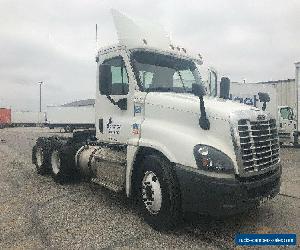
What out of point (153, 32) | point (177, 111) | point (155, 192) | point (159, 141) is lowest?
point (155, 192)

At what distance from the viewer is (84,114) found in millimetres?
41594

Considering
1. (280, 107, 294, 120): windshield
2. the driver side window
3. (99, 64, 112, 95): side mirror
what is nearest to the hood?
the driver side window

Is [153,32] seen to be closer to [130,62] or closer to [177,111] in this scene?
[130,62]

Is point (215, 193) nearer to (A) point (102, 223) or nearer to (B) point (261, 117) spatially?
(B) point (261, 117)

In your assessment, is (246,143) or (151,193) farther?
(151,193)

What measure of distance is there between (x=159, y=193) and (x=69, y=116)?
38713mm

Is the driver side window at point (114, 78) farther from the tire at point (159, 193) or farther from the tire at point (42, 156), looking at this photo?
the tire at point (42, 156)

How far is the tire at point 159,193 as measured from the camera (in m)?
5.09

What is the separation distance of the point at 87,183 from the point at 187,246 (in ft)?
15.7

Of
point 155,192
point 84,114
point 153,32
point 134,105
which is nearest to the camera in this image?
point 155,192

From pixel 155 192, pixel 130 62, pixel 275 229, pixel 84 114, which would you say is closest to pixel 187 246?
pixel 155 192

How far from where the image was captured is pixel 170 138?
5.27m

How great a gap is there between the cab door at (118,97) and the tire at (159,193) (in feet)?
2.18
